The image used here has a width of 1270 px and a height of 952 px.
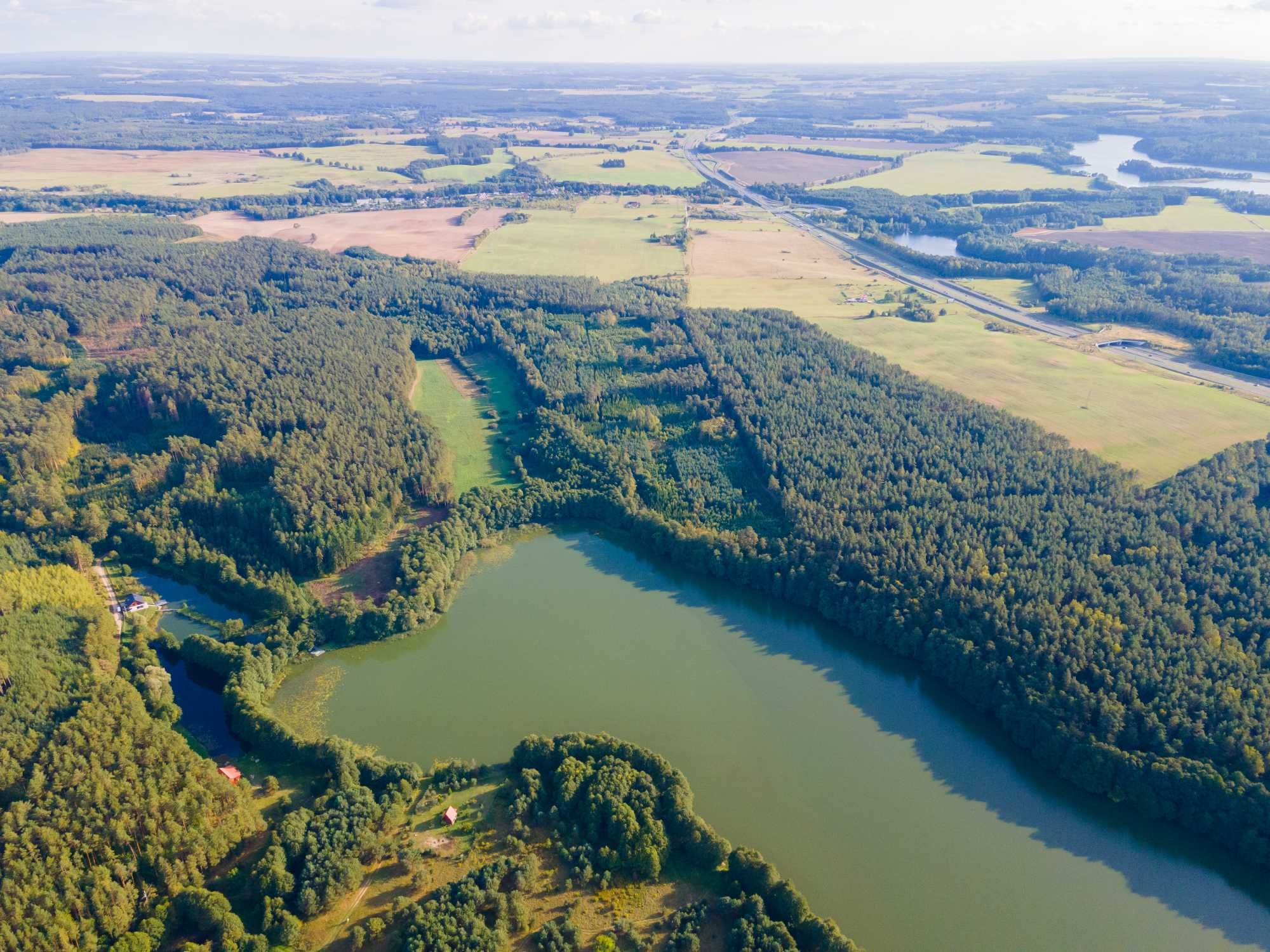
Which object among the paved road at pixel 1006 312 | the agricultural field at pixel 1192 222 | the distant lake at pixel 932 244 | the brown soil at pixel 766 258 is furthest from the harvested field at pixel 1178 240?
the brown soil at pixel 766 258

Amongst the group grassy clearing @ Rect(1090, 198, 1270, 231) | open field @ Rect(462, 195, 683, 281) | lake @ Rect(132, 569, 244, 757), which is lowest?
Result: lake @ Rect(132, 569, 244, 757)

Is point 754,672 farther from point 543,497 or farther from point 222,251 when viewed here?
point 222,251

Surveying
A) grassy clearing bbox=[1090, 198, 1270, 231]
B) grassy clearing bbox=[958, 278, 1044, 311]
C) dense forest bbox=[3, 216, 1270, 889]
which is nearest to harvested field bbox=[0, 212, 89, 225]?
dense forest bbox=[3, 216, 1270, 889]

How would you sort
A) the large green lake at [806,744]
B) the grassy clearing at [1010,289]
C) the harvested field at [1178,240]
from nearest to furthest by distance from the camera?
the large green lake at [806,744] → the grassy clearing at [1010,289] → the harvested field at [1178,240]

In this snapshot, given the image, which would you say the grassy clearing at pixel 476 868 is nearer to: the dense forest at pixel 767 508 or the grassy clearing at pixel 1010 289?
the dense forest at pixel 767 508

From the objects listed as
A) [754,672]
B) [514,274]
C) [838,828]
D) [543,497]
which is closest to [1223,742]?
[838,828]

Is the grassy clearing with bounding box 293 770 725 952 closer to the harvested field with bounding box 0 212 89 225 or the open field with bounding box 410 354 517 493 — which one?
the open field with bounding box 410 354 517 493
